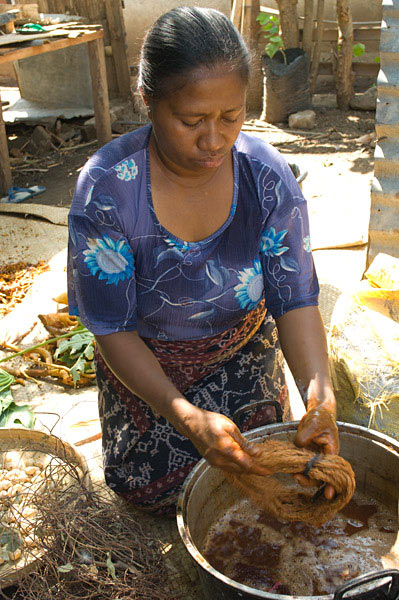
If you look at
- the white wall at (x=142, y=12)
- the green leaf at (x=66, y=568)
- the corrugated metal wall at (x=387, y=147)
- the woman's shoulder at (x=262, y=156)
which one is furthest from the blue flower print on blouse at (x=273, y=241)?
the white wall at (x=142, y=12)

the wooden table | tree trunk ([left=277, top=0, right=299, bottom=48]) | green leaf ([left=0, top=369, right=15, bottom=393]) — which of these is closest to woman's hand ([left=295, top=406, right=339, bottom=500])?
green leaf ([left=0, top=369, right=15, bottom=393])

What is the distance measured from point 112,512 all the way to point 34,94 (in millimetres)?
7012

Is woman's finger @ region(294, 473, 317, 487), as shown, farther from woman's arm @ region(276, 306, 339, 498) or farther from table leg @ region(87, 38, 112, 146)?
table leg @ region(87, 38, 112, 146)

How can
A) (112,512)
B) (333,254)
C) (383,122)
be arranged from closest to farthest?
1. (112,512)
2. (383,122)
3. (333,254)

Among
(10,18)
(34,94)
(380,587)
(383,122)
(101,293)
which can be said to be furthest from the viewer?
(34,94)

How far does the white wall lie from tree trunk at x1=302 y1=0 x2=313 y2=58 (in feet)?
4.87

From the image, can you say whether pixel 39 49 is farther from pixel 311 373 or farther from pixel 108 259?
pixel 311 373

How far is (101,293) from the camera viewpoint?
→ 1777 millimetres

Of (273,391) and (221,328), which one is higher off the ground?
(221,328)

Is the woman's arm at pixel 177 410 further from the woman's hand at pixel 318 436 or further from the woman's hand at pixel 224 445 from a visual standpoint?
the woman's hand at pixel 318 436

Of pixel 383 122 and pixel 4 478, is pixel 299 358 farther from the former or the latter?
pixel 383 122

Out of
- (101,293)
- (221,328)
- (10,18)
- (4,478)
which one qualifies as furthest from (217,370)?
(10,18)

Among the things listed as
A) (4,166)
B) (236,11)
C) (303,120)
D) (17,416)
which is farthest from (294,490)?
(236,11)

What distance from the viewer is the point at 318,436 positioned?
1553 millimetres
